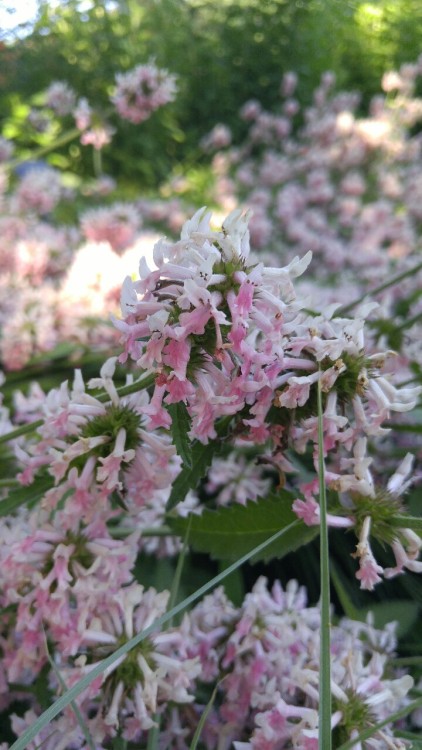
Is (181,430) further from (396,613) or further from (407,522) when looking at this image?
(396,613)

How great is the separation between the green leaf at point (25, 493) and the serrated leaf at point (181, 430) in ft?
0.50

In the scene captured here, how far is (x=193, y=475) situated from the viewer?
0.47m

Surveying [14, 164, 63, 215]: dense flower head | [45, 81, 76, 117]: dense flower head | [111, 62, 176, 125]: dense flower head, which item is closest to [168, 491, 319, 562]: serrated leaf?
[111, 62, 176, 125]: dense flower head

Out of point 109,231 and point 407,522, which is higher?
point 109,231

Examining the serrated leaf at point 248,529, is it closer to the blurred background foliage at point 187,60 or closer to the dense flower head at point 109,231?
the dense flower head at point 109,231

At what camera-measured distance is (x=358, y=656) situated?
1.64 feet

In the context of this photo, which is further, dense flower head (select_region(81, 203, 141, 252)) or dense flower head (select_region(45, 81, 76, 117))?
dense flower head (select_region(45, 81, 76, 117))

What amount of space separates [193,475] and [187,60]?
3282 mm

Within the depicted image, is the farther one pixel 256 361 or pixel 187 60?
pixel 187 60

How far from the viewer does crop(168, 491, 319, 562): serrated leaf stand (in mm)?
496

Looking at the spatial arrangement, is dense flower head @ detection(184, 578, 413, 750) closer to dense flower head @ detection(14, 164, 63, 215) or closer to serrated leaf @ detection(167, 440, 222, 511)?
serrated leaf @ detection(167, 440, 222, 511)

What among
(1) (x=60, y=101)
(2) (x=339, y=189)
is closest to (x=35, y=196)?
(1) (x=60, y=101)

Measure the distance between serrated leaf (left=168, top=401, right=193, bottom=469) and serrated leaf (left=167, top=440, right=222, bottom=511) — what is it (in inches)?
1.7

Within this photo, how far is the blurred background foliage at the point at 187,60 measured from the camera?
118 inches
